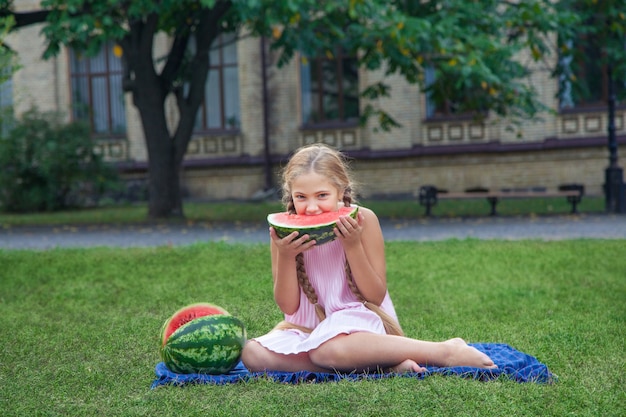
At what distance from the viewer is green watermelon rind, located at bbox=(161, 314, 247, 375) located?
5.04 m

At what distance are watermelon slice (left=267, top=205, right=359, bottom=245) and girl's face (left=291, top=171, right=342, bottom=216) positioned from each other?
5cm

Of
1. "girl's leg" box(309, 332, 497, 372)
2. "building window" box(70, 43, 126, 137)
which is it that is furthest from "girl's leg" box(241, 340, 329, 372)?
"building window" box(70, 43, 126, 137)

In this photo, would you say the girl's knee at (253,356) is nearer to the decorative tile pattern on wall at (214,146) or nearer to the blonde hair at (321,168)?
the blonde hair at (321,168)

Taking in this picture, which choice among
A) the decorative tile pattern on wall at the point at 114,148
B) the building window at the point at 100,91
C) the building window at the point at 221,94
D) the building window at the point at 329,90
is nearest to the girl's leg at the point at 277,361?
the building window at the point at 329,90

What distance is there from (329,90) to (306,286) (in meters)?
23.1

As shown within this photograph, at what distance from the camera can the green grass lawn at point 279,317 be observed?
14.7 feet

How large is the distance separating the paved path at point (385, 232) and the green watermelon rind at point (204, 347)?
25.8 feet

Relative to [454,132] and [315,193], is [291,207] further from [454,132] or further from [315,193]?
[454,132]

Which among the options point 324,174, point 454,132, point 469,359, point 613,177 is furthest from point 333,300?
point 454,132

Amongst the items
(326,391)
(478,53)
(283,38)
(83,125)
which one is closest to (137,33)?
(283,38)

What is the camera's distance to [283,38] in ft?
54.1

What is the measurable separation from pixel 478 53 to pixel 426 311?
9191mm

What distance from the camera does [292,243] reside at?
4.85 meters

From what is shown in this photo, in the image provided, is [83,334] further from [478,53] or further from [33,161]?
[33,161]
